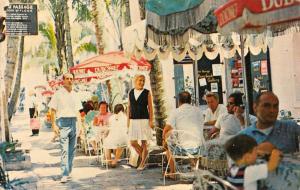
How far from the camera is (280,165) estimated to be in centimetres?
449

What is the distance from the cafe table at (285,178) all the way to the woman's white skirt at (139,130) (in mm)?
6449

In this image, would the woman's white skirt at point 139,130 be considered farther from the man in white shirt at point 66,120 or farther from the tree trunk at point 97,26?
the tree trunk at point 97,26

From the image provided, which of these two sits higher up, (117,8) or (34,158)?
(117,8)

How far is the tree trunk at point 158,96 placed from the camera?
12.3 meters

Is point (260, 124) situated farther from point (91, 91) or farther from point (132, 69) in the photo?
point (91, 91)

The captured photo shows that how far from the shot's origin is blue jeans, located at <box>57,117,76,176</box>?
408 inches

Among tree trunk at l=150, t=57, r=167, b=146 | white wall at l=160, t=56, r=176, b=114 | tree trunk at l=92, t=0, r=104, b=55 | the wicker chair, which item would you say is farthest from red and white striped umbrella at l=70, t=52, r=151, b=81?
white wall at l=160, t=56, r=176, b=114

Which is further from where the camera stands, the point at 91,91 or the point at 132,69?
the point at 91,91

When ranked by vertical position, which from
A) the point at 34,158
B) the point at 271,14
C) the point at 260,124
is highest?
the point at 271,14

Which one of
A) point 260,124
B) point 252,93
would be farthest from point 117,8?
point 260,124

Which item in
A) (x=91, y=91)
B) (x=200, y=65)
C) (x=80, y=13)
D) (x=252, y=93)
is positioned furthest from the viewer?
(x=91, y=91)

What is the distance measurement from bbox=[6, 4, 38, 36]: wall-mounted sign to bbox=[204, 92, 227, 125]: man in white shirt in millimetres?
3682

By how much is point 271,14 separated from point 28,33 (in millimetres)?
6928

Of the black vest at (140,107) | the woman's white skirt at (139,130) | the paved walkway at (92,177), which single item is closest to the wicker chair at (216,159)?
the paved walkway at (92,177)
